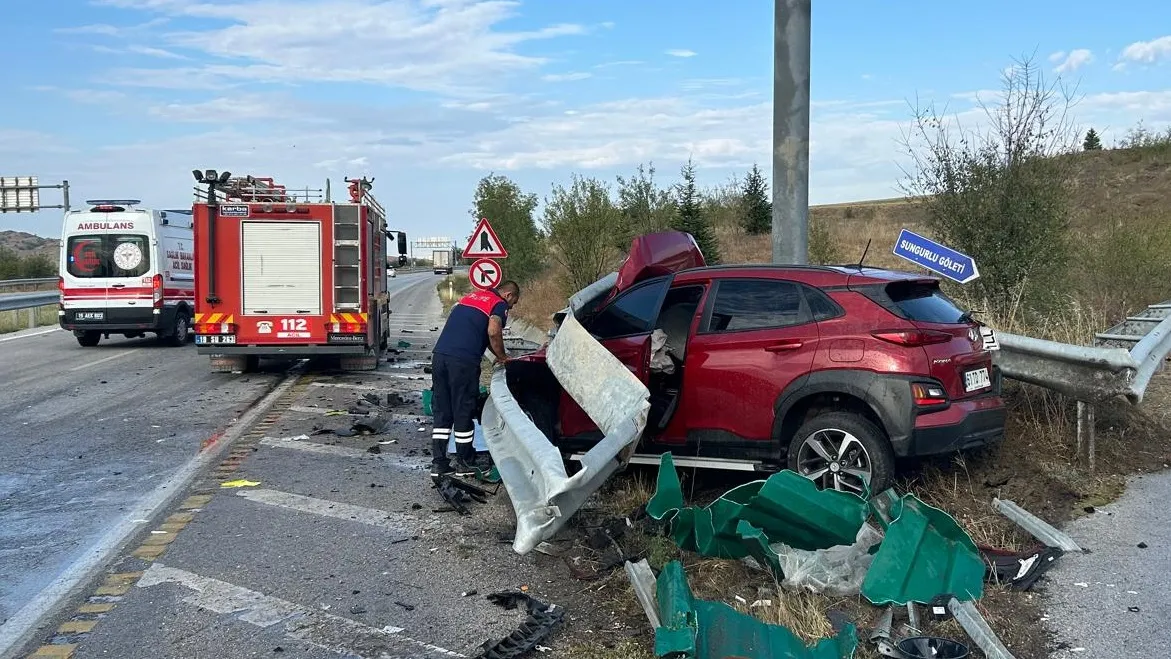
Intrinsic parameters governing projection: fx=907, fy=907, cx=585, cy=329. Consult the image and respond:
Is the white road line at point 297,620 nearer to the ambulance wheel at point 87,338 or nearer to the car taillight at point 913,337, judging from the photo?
the car taillight at point 913,337

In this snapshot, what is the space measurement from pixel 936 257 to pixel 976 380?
1986 millimetres

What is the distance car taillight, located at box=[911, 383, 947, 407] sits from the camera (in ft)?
18.7

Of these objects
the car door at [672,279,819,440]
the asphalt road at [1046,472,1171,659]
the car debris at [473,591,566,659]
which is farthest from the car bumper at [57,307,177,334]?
the asphalt road at [1046,472,1171,659]

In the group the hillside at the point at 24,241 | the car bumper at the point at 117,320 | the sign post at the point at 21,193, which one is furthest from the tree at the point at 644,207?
the hillside at the point at 24,241

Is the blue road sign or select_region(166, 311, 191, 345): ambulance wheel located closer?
the blue road sign

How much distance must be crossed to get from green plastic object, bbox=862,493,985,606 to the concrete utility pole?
4.39 m

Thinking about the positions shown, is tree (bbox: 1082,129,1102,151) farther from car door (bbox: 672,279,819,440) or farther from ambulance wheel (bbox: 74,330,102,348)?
ambulance wheel (bbox: 74,330,102,348)

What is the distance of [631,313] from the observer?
7246 mm

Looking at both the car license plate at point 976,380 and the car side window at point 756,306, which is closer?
the car license plate at point 976,380

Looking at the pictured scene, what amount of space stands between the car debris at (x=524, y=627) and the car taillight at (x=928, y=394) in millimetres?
2654

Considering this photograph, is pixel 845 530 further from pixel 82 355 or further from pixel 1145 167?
pixel 1145 167

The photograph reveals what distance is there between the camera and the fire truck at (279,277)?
44.7ft

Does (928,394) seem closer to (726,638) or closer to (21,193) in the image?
(726,638)

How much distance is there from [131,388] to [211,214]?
2.80 metres
